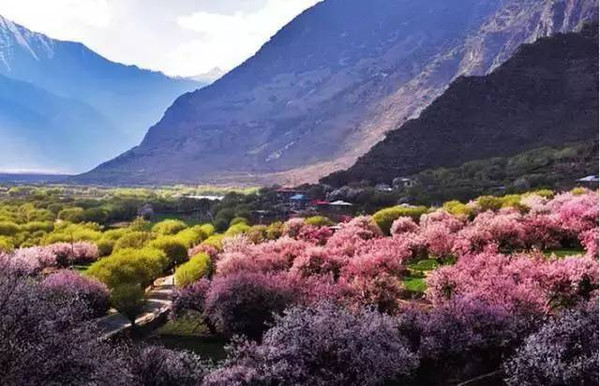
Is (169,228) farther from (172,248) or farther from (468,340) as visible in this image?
(468,340)

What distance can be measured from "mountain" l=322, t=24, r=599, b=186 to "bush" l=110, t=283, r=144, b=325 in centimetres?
7810

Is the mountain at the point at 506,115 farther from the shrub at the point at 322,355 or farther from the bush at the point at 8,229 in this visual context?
the shrub at the point at 322,355

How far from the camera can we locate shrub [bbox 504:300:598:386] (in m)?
15.2

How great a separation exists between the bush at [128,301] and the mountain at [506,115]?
78099 mm

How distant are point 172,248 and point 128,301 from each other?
17737mm

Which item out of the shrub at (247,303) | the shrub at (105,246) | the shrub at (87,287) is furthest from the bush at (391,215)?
the shrub at (247,303)

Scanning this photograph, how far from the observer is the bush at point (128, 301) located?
95.6ft

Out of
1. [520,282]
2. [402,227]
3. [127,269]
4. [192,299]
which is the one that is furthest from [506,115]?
[192,299]

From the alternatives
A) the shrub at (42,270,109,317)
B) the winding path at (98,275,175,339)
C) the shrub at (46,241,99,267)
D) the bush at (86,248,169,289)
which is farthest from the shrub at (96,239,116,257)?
the shrub at (42,270,109,317)

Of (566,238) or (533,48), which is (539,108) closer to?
(533,48)

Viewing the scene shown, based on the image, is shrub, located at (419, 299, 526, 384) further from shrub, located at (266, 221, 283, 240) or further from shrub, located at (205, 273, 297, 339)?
shrub, located at (266, 221, 283, 240)

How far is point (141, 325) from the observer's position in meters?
29.9

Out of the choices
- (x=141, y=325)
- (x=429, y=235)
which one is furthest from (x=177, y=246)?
(x=429, y=235)

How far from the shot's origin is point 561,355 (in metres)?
Result: 16.0
